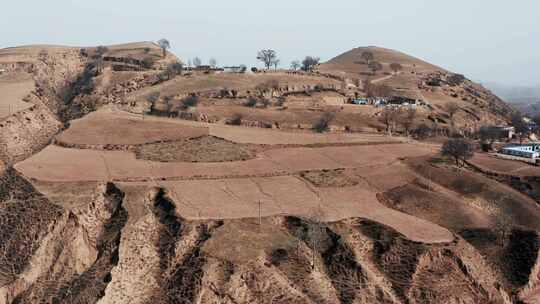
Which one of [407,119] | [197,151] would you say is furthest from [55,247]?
[407,119]

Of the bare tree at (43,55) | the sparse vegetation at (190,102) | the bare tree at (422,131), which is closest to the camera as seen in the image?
the bare tree at (422,131)

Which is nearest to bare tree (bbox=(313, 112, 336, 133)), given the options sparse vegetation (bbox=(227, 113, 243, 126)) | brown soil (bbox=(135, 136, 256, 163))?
sparse vegetation (bbox=(227, 113, 243, 126))

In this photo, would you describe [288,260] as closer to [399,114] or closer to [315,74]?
[399,114]

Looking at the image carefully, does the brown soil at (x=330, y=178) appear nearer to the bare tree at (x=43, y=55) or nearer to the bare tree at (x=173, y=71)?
the bare tree at (x=173, y=71)

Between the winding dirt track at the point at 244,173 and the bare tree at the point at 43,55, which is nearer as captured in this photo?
the winding dirt track at the point at 244,173

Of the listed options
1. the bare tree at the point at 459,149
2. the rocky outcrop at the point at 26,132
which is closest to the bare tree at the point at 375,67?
the bare tree at the point at 459,149

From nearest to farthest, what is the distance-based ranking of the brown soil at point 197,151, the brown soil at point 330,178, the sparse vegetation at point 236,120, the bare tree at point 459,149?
the brown soil at point 330,178 → the brown soil at point 197,151 → the bare tree at point 459,149 → the sparse vegetation at point 236,120

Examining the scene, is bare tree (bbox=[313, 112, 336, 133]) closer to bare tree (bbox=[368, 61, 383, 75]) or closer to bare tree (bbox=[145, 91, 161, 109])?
bare tree (bbox=[145, 91, 161, 109])

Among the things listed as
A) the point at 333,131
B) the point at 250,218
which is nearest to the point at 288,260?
the point at 250,218

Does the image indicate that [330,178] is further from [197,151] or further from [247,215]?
[197,151]
